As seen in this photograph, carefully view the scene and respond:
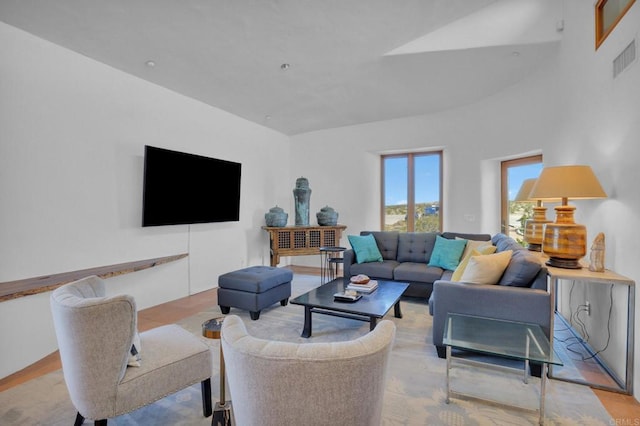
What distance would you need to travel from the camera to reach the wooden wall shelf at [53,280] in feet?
7.44

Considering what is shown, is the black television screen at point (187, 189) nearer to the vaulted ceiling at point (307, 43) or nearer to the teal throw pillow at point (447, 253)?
the vaulted ceiling at point (307, 43)

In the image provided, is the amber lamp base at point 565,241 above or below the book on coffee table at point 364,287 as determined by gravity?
above

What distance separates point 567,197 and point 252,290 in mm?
3094

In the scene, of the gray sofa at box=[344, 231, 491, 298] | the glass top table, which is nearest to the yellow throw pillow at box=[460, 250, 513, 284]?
the glass top table

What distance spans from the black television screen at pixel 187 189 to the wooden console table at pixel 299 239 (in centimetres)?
81

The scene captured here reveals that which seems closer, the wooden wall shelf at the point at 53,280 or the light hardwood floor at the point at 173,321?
the light hardwood floor at the point at 173,321

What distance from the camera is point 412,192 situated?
618 centimetres

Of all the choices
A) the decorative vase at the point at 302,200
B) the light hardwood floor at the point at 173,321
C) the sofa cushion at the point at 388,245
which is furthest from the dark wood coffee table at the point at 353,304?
the decorative vase at the point at 302,200

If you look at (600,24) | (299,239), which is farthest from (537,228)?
(299,239)

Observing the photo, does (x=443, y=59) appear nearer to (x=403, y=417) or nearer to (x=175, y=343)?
(x=403, y=417)

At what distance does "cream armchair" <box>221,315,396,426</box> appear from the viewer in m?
0.89

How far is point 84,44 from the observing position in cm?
299

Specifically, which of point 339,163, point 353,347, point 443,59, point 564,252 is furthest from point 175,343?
point 339,163

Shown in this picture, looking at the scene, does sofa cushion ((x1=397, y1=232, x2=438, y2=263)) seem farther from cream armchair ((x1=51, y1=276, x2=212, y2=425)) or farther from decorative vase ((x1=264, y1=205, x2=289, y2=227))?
Result: cream armchair ((x1=51, y1=276, x2=212, y2=425))
